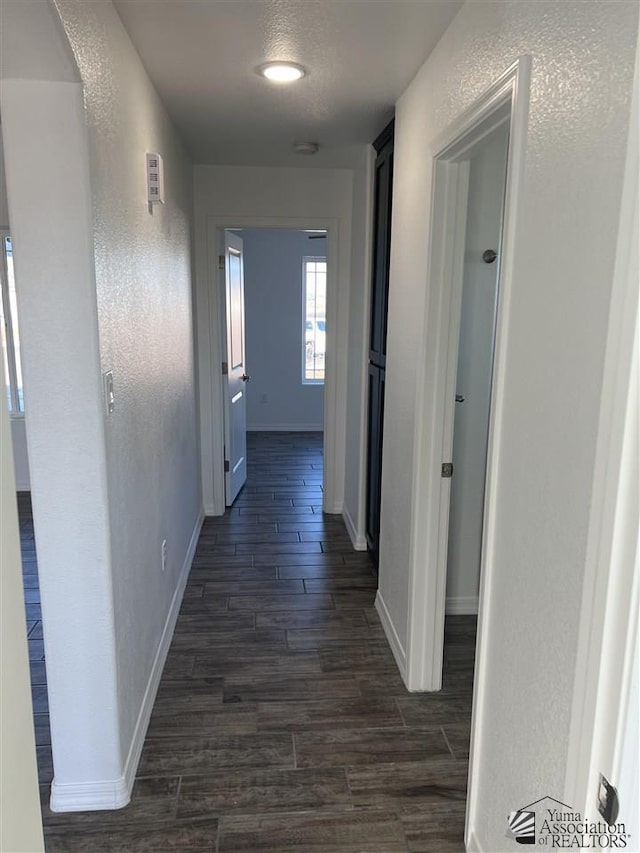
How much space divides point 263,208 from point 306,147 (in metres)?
0.78

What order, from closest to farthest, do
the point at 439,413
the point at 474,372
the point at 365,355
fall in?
the point at 439,413 → the point at 474,372 → the point at 365,355

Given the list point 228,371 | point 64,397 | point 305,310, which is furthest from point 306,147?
point 305,310

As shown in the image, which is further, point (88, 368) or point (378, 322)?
point (378, 322)

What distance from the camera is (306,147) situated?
3521mm

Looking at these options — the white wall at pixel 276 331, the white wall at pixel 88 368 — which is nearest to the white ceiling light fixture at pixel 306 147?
the white wall at pixel 88 368

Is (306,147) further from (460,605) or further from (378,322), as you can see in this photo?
(460,605)

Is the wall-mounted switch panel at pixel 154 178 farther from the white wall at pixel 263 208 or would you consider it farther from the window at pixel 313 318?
the window at pixel 313 318

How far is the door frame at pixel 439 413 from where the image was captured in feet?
5.51

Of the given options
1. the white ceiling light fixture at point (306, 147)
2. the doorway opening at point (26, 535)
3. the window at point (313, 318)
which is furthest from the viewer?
the window at point (313, 318)

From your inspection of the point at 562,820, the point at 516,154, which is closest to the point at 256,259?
the point at 516,154

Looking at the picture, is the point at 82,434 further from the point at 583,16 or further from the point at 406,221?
the point at 406,221

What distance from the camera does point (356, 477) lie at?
13.3 feet

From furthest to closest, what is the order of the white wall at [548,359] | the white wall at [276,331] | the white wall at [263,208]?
the white wall at [276,331], the white wall at [263,208], the white wall at [548,359]

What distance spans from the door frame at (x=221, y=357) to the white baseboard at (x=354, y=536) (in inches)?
13.5
